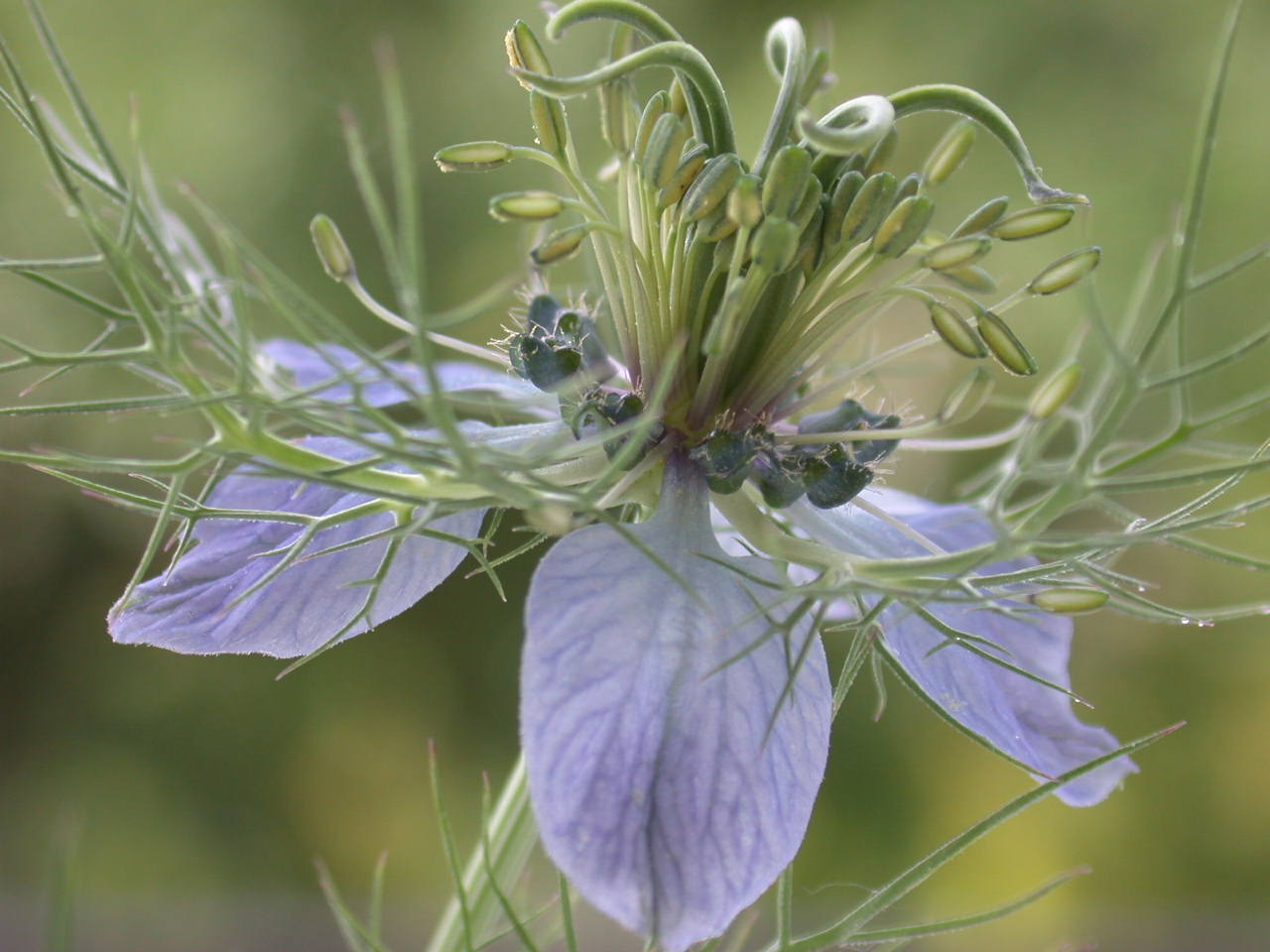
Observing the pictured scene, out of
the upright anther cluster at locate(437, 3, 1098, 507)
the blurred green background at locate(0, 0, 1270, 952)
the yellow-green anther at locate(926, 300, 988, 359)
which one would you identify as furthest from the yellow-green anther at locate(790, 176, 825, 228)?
the blurred green background at locate(0, 0, 1270, 952)

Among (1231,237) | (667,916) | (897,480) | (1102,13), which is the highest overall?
(667,916)

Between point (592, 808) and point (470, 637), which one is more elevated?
point (592, 808)

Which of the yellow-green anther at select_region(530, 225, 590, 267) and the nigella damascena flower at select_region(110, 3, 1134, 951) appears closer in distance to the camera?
the nigella damascena flower at select_region(110, 3, 1134, 951)

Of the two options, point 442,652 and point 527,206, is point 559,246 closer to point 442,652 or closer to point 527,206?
point 527,206

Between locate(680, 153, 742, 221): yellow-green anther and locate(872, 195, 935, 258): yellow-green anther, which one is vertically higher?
locate(680, 153, 742, 221): yellow-green anther

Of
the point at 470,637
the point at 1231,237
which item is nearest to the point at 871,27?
the point at 1231,237

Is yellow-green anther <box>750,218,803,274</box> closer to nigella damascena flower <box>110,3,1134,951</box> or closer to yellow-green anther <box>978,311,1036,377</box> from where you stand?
nigella damascena flower <box>110,3,1134,951</box>

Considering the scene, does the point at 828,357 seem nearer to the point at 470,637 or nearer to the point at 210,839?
the point at 470,637
